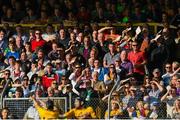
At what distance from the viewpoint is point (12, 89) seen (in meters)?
23.9

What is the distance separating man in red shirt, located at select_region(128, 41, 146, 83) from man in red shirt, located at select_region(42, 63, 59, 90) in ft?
6.33

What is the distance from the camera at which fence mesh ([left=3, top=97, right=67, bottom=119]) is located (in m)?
22.6

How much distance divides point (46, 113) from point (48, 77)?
231cm

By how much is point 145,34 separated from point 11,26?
12.5 feet

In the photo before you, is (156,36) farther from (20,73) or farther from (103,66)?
(20,73)

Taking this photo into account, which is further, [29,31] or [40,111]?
[29,31]

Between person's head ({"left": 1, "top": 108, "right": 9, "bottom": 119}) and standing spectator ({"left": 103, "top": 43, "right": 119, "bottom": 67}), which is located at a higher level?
standing spectator ({"left": 103, "top": 43, "right": 119, "bottom": 67})

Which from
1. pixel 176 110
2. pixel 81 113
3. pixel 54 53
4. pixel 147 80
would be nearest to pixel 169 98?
pixel 176 110

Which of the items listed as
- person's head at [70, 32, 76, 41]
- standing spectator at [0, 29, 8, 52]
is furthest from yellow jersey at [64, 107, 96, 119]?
standing spectator at [0, 29, 8, 52]

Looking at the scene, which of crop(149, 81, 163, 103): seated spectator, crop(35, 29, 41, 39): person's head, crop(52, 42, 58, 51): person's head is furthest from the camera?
crop(35, 29, 41, 39): person's head

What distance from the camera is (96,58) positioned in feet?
81.6

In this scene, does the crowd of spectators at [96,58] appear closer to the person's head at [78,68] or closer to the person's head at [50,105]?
the person's head at [78,68]

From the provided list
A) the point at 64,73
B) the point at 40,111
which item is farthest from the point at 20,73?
the point at 40,111

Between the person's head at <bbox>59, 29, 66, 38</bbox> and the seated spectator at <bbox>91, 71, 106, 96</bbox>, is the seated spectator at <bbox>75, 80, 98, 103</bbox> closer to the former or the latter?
the seated spectator at <bbox>91, 71, 106, 96</bbox>
